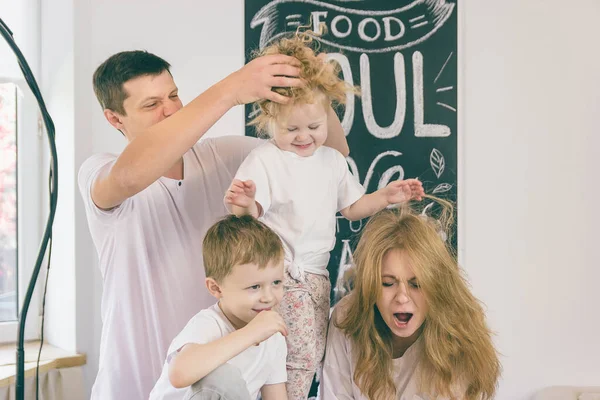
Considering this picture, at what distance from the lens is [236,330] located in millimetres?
1229

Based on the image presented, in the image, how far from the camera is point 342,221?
7.42ft

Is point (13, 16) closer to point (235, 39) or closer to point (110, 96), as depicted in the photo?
point (235, 39)

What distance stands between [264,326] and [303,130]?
1.28ft

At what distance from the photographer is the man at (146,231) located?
147 centimetres

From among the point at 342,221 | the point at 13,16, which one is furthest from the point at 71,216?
the point at 342,221

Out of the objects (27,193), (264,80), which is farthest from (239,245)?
(27,193)

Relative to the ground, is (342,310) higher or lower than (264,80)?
lower

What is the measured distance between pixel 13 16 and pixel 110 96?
967 millimetres

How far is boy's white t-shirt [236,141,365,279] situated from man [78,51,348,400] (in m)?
0.14

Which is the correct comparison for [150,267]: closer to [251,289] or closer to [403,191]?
[251,289]

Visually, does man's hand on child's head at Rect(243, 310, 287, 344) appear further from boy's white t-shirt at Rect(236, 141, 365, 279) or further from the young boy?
boy's white t-shirt at Rect(236, 141, 365, 279)

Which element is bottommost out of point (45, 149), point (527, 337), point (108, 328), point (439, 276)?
point (527, 337)

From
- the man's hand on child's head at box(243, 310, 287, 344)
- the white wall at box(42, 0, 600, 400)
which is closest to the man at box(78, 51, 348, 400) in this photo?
the man's hand on child's head at box(243, 310, 287, 344)

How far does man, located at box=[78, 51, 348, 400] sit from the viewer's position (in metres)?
1.47
